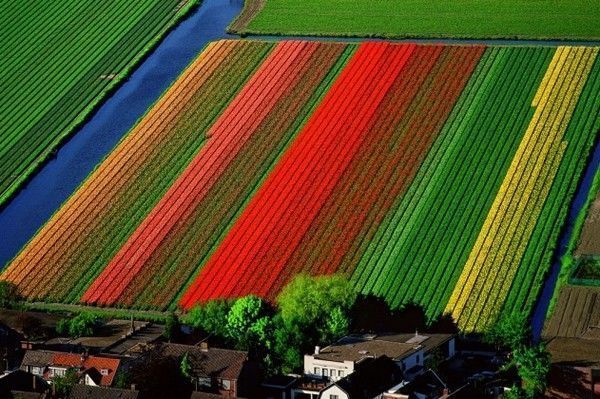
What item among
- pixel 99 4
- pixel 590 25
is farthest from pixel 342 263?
pixel 99 4

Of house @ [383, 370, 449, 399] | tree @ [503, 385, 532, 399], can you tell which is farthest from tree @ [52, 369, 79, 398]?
tree @ [503, 385, 532, 399]

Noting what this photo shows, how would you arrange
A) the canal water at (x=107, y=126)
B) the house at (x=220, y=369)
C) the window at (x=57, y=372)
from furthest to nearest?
the canal water at (x=107, y=126), the window at (x=57, y=372), the house at (x=220, y=369)

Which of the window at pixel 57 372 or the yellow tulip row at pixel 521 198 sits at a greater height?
the yellow tulip row at pixel 521 198

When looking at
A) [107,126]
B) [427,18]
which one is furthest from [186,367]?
[427,18]

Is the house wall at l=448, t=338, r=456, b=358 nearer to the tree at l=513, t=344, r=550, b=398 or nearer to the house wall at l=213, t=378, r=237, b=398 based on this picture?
the tree at l=513, t=344, r=550, b=398

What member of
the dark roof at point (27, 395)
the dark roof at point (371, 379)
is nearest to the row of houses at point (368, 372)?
the dark roof at point (371, 379)

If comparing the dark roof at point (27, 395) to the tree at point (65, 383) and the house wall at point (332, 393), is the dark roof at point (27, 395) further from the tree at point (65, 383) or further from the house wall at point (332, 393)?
the house wall at point (332, 393)

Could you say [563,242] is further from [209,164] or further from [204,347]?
[204,347]
